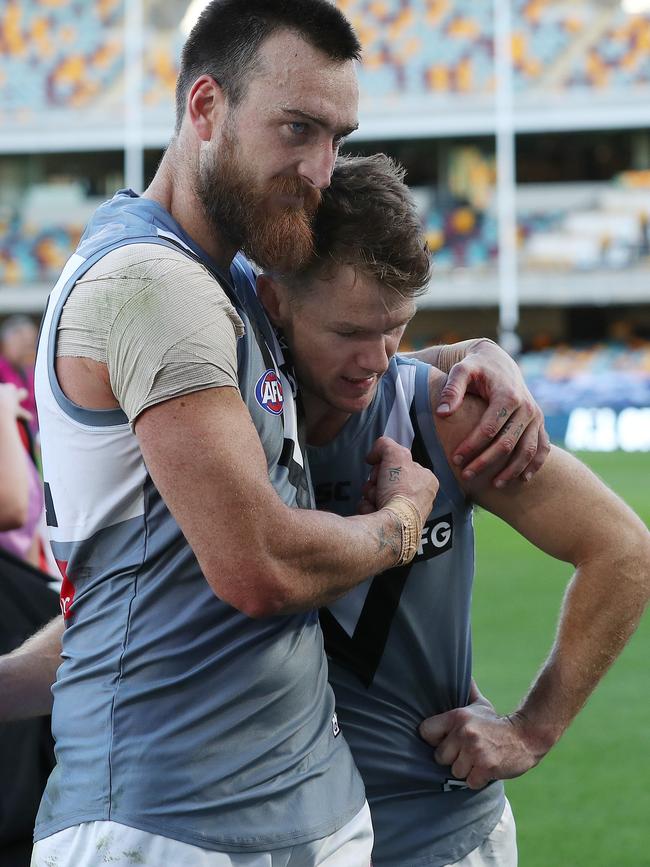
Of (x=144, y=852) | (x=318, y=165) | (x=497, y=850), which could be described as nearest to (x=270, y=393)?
(x=318, y=165)

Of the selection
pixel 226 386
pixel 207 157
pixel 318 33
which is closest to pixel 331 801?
pixel 226 386

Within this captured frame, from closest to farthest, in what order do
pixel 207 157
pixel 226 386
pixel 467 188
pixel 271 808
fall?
1. pixel 226 386
2. pixel 271 808
3. pixel 207 157
4. pixel 467 188

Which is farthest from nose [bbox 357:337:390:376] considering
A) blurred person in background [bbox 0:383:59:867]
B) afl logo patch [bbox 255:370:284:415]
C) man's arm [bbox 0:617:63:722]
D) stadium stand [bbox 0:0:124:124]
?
stadium stand [bbox 0:0:124:124]

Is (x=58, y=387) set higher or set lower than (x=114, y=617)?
higher

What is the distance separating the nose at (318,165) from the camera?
2.02 metres

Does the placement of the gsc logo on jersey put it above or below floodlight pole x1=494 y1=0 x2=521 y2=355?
above

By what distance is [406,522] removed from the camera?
2.05 m

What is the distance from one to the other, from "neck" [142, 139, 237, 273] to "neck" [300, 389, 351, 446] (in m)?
0.34

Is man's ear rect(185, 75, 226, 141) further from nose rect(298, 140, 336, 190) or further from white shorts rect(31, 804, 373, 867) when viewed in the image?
white shorts rect(31, 804, 373, 867)

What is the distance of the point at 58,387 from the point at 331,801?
0.81 m

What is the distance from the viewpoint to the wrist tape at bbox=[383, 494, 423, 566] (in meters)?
2.04

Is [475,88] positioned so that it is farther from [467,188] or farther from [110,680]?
[110,680]

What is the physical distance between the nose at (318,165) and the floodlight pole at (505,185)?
24633mm

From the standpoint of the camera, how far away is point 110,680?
1912 mm
